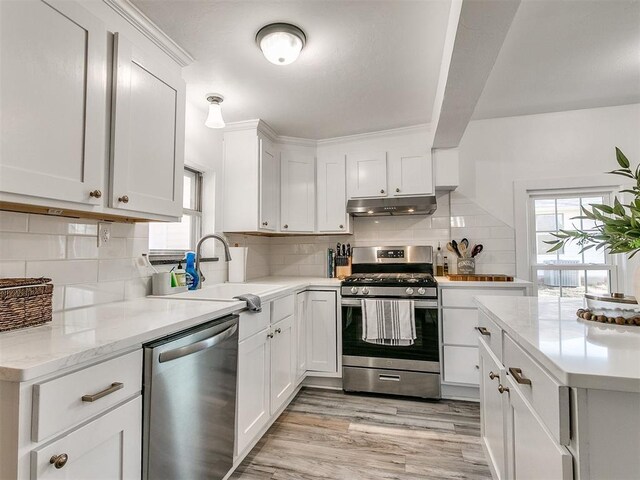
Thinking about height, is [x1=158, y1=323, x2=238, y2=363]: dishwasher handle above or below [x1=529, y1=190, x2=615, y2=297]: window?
below

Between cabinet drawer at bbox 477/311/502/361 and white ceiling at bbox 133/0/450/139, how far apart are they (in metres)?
1.46

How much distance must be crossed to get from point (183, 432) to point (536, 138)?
11.4ft

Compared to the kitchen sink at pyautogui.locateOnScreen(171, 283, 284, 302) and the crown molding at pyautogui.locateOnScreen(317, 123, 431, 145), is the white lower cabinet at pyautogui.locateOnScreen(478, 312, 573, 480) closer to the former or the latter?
the kitchen sink at pyautogui.locateOnScreen(171, 283, 284, 302)

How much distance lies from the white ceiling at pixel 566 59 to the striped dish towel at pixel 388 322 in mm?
1790

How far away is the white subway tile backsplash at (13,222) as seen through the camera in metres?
1.26

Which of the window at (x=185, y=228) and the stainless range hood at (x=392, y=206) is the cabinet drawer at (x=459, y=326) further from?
the window at (x=185, y=228)

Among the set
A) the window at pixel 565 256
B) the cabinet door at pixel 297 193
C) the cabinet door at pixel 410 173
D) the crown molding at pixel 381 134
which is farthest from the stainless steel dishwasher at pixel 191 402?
the window at pixel 565 256

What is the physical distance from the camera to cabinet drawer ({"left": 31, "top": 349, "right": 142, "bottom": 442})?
79 cm

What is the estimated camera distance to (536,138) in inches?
117

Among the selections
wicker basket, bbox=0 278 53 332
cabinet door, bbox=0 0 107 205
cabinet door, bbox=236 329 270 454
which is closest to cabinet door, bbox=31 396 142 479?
wicker basket, bbox=0 278 53 332

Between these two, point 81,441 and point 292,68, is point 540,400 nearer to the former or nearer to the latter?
point 81,441

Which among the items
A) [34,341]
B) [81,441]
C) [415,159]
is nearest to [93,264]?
[34,341]

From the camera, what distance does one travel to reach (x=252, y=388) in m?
1.85

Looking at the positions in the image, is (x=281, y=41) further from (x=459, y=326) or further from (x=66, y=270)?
(x=459, y=326)
